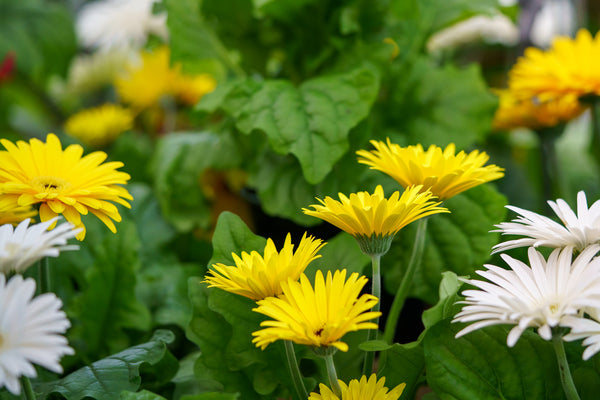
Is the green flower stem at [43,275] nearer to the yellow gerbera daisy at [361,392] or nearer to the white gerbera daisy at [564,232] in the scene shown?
the yellow gerbera daisy at [361,392]

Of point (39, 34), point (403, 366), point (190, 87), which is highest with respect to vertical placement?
point (39, 34)

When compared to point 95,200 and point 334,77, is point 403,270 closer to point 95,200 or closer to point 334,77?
point 334,77

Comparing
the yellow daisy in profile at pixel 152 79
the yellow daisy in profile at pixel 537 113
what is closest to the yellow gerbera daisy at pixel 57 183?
the yellow daisy in profile at pixel 537 113

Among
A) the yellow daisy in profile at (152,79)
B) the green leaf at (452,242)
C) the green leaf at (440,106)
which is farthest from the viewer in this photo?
the yellow daisy in profile at (152,79)

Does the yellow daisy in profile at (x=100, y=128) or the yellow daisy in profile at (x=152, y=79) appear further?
the yellow daisy in profile at (x=152, y=79)

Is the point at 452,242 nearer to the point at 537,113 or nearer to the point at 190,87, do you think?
the point at 537,113

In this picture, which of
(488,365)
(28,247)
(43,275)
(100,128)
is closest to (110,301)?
(43,275)
